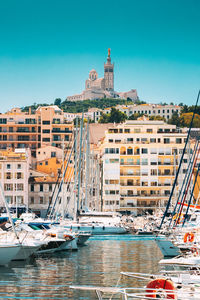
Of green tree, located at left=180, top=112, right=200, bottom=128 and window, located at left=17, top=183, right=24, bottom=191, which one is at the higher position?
green tree, located at left=180, top=112, right=200, bottom=128

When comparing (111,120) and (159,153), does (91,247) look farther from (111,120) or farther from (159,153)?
(111,120)

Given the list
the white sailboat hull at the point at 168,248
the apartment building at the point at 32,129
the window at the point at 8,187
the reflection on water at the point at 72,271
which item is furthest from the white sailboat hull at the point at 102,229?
the apartment building at the point at 32,129

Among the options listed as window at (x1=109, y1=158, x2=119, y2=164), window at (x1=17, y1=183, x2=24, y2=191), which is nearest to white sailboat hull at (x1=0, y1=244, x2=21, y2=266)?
window at (x1=17, y1=183, x2=24, y2=191)

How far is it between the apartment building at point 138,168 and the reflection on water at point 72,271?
166 ft

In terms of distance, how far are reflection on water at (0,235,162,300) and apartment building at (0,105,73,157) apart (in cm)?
8169

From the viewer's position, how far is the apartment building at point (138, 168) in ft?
317

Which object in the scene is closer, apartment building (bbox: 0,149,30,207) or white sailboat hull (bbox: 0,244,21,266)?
white sailboat hull (bbox: 0,244,21,266)

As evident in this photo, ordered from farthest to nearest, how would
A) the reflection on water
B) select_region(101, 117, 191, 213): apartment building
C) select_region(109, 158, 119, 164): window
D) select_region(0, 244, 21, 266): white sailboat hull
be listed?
select_region(109, 158, 119, 164): window
select_region(101, 117, 191, 213): apartment building
select_region(0, 244, 21, 266): white sailboat hull
the reflection on water

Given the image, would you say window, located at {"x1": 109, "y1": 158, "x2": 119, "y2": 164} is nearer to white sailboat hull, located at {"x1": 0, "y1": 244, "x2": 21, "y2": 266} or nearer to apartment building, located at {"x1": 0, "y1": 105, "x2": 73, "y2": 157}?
apartment building, located at {"x1": 0, "y1": 105, "x2": 73, "y2": 157}

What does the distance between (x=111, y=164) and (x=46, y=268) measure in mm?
66786

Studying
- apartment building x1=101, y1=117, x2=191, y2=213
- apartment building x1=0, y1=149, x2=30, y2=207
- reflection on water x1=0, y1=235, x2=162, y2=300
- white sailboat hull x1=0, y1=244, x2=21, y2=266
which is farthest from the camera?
apartment building x1=101, y1=117, x2=191, y2=213

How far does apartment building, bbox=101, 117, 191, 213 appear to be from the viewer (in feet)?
317

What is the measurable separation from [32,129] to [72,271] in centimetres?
10040

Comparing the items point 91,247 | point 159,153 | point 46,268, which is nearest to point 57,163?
point 159,153
